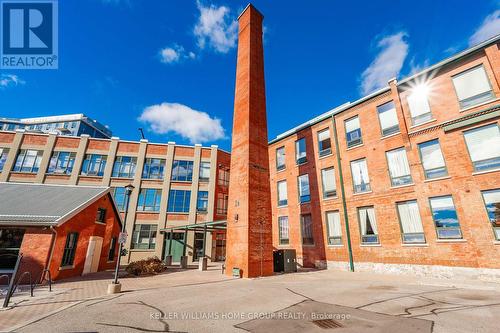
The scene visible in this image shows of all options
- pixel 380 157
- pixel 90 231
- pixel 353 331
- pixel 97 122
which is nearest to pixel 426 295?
pixel 353 331

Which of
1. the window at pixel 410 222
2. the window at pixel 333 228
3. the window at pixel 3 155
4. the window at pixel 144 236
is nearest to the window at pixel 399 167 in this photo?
the window at pixel 410 222

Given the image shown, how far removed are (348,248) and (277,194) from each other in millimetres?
8334

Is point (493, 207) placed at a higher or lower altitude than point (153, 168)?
lower

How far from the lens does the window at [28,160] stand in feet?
86.9

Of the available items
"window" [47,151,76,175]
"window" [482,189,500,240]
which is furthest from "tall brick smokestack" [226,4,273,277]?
"window" [47,151,76,175]

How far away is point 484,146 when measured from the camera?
41.0ft

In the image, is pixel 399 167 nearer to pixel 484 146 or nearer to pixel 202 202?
pixel 484 146

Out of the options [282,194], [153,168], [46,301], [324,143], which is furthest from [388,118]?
[153,168]

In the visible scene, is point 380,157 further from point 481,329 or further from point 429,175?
point 481,329

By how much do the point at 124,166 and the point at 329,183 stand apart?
955 inches

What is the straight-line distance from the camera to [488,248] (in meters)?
11.4

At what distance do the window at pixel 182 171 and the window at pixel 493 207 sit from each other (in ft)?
86.3

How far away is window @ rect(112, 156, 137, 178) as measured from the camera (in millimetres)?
27952

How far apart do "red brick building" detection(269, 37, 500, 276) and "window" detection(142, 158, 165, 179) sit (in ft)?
56.1
